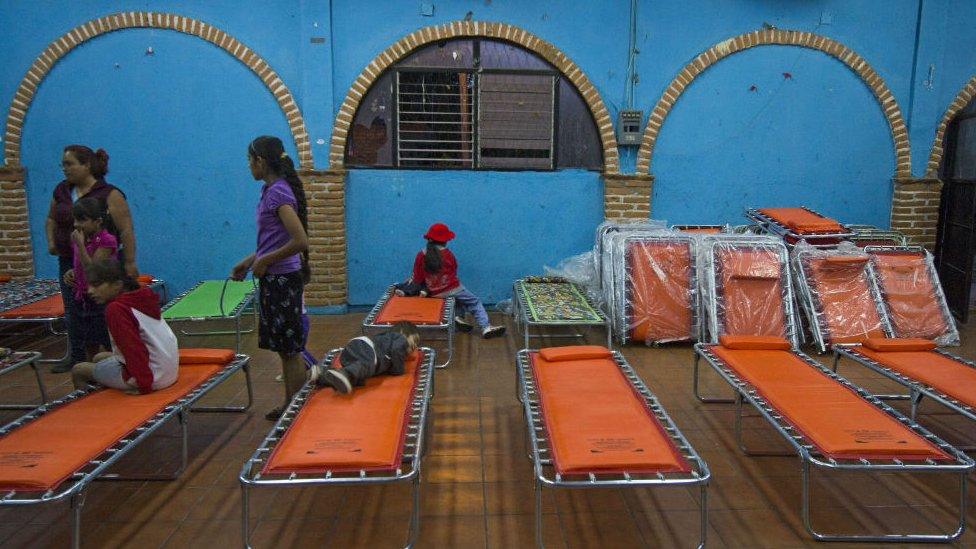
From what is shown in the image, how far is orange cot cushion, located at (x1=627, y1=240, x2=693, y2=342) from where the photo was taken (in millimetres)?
6254

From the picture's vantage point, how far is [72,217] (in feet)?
14.7

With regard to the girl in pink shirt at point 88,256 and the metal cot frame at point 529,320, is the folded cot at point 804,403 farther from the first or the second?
the girl in pink shirt at point 88,256

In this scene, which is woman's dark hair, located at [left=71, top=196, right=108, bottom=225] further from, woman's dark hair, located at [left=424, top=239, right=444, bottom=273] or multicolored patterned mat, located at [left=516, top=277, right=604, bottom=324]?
multicolored patterned mat, located at [left=516, top=277, right=604, bottom=324]

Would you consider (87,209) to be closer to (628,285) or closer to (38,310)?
(38,310)

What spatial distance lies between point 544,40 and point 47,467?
Answer: 5.95 m

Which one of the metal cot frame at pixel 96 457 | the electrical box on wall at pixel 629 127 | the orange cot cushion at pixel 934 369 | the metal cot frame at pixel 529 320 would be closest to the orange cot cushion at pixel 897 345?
the orange cot cushion at pixel 934 369

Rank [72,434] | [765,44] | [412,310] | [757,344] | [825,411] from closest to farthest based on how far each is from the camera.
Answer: [72,434] → [825,411] → [757,344] → [412,310] → [765,44]

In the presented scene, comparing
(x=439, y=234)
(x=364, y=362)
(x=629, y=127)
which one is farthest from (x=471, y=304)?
(x=364, y=362)

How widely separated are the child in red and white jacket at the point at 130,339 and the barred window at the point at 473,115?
378 cm

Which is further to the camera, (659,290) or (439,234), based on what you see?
(439,234)

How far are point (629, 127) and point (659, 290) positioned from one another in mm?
1949

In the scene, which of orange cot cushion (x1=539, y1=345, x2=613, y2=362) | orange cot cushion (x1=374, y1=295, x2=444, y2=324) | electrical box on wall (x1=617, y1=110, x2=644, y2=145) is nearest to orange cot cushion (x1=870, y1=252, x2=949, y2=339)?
electrical box on wall (x1=617, y1=110, x2=644, y2=145)

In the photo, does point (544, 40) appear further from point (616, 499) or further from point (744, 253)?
point (616, 499)

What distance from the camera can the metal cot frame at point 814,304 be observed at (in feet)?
19.7
